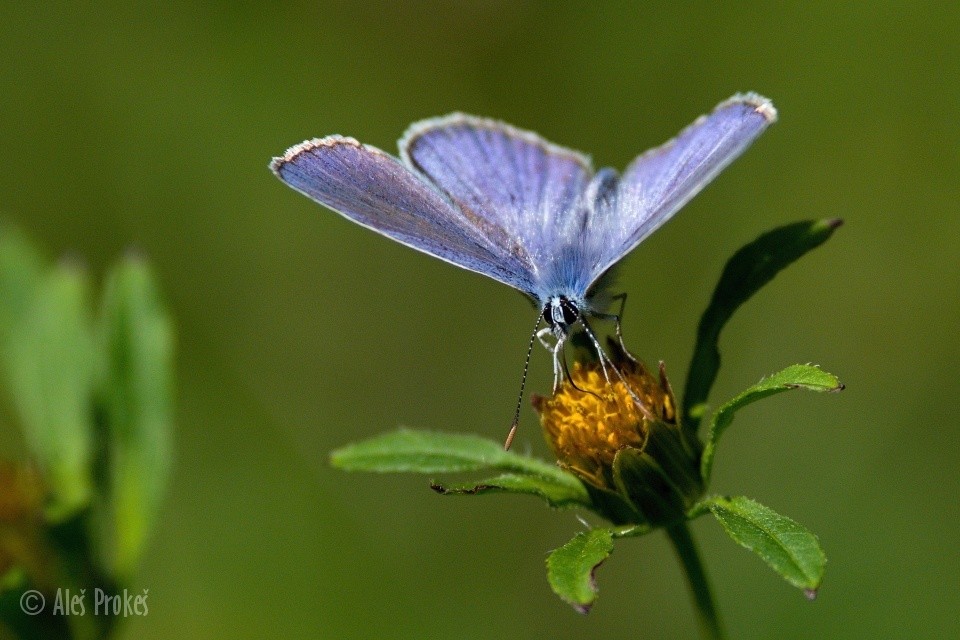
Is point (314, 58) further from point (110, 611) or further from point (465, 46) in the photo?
point (110, 611)

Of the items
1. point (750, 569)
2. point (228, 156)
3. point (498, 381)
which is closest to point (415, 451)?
point (750, 569)

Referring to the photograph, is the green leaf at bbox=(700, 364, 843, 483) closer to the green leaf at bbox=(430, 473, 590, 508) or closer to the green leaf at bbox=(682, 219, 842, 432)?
the green leaf at bbox=(682, 219, 842, 432)

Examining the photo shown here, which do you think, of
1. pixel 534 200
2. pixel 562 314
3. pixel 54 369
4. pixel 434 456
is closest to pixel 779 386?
pixel 562 314

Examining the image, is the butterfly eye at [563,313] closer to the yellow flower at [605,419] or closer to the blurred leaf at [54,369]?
the yellow flower at [605,419]

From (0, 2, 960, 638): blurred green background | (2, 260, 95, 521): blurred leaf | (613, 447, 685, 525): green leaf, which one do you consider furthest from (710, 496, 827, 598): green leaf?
(0, 2, 960, 638): blurred green background

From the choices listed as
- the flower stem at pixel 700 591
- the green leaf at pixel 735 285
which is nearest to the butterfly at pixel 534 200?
the green leaf at pixel 735 285
